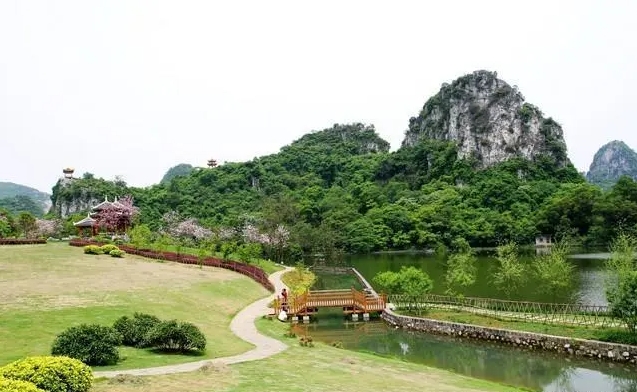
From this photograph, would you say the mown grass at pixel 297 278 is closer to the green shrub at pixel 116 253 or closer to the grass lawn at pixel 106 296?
the grass lawn at pixel 106 296

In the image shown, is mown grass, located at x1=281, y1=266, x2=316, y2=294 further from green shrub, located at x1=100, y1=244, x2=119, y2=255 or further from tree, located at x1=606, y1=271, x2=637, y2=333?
tree, located at x1=606, y1=271, x2=637, y2=333

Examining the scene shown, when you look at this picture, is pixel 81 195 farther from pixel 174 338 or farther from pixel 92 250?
pixel 174 338

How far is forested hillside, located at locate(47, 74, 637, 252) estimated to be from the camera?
8331cm

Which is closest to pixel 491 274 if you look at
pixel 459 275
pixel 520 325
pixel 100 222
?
pixel 459 275

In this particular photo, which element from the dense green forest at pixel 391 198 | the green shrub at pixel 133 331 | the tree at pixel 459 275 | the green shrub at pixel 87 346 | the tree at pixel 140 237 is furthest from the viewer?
the dense green forest at pixel 391 198

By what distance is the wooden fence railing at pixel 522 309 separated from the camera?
26542 millimetres

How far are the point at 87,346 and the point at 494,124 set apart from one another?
410ft

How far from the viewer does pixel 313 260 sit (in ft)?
256

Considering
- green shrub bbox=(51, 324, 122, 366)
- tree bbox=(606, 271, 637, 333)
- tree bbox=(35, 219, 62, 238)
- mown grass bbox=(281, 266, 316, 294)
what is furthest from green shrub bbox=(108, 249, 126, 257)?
tree bbox=(606, 271, 637, 333)

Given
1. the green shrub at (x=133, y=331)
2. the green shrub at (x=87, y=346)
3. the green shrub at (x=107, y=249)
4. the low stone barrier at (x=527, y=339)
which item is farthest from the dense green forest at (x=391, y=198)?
the green shrub at (x=87, y=346)

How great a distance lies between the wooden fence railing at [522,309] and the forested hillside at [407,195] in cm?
4265

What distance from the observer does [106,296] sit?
2923 cm

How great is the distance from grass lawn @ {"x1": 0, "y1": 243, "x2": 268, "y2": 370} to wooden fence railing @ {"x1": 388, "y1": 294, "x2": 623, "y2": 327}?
37.9ft

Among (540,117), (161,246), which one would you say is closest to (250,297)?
(161,246)
